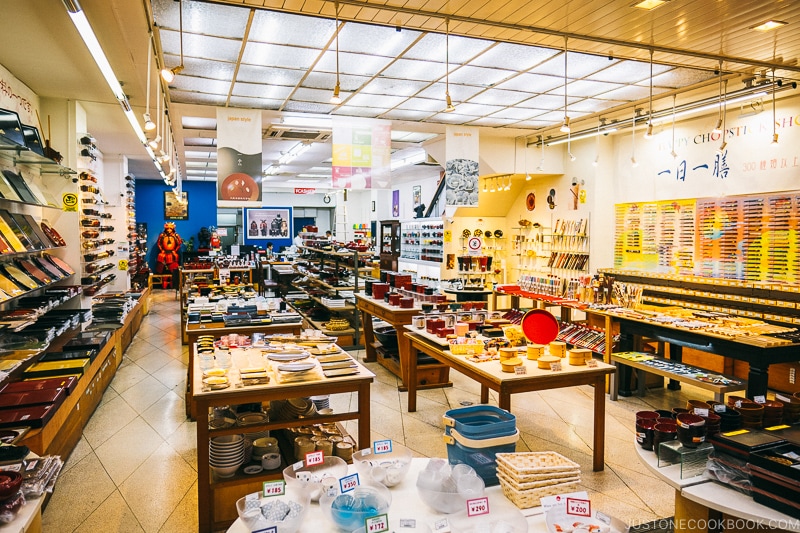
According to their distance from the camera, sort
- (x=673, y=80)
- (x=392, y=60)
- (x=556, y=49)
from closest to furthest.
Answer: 1. (x=556, y=49)
2. (x=392, y=60)
3. (x=673, y=80)

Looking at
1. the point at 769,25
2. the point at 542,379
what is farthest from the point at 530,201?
the point at 542,379

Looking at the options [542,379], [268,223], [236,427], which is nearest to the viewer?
[236,427]

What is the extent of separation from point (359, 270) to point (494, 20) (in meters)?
5.30

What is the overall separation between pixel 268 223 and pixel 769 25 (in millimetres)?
22018

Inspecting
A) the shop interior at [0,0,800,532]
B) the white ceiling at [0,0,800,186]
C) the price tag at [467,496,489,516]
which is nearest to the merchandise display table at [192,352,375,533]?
the shop interior at [0,0,800,532]

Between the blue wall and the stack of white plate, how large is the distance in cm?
1679

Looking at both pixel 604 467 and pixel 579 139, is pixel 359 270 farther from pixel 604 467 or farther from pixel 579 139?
pixel 604 467

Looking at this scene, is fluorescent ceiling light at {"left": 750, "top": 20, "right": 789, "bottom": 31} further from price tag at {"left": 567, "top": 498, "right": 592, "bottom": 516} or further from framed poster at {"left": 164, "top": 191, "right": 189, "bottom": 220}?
framed poster at {"left": 164, "top": 191, "right": 189, "bottom": 220}

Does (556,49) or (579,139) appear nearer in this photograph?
(556,49)

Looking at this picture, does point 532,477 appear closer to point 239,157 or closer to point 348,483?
point 348,483

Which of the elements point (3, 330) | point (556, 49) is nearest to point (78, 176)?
point (3, 330)

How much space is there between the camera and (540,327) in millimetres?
4547

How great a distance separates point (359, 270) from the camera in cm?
941

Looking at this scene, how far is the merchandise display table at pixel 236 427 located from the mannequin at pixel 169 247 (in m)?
15.6
